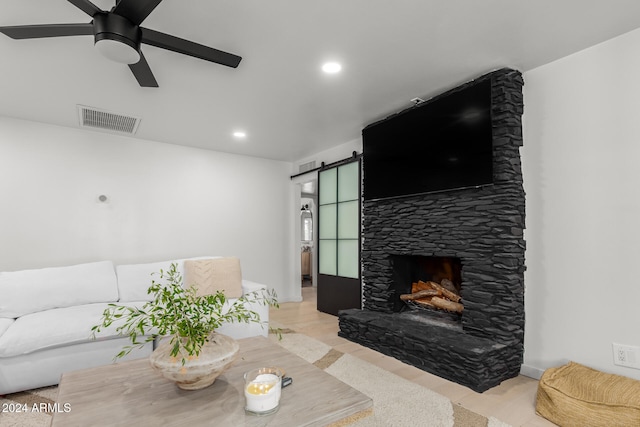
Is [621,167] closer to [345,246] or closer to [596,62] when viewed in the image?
[596,62]

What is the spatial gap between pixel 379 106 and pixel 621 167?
189cm

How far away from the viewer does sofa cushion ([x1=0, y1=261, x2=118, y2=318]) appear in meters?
2.70

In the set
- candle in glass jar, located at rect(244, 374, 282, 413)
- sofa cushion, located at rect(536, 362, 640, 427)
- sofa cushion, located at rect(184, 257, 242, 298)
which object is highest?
sofa cushion, located at rect(184, 257, 242, 298)

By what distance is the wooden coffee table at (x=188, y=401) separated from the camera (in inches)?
46.4

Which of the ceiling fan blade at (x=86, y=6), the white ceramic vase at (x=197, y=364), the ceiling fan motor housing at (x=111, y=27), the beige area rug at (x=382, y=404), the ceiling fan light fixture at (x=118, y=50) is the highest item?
the ceiling fan blade at (x=86, y=6)

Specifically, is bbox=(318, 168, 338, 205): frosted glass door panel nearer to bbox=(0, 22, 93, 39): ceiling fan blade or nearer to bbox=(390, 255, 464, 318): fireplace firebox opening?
bbox=(390, 255, 464, 318): fireplace firebox opening

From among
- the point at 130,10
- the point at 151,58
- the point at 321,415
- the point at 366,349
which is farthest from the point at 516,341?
the point at 151,58

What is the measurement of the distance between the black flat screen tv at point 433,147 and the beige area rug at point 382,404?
1.55 meters

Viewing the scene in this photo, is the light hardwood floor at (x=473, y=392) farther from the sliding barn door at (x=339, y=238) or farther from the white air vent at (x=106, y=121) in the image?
the white air vent at (x=106, y=121)

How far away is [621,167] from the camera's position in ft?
6.83

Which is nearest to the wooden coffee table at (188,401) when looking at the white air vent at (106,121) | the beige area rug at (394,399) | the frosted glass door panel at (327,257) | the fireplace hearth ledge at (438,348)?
the beige area rug at (394,399)

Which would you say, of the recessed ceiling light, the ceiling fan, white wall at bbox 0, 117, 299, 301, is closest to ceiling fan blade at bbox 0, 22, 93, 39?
the ceiling fan

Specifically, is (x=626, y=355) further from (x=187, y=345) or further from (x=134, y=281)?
(x=134, y=281)

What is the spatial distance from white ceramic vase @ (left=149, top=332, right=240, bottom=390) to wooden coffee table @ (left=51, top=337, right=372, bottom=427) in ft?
0.21
